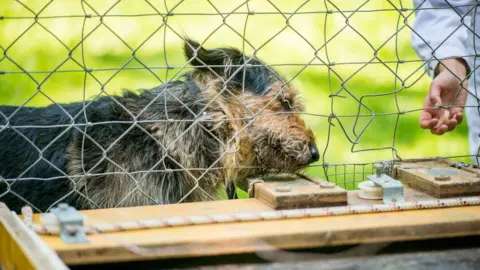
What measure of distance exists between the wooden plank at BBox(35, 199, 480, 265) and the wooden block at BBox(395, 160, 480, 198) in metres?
0.15

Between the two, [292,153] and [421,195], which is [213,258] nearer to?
[421,195]

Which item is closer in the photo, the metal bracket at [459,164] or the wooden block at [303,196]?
the wooden block at [303,196]

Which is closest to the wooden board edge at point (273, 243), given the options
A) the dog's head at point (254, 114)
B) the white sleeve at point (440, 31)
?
the dog's head at point (254, 114)

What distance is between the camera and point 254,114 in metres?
4.27

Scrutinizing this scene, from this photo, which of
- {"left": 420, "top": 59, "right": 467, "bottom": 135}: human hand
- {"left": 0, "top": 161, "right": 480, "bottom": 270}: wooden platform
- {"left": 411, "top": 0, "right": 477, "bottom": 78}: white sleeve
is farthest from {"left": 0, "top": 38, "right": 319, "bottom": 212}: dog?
{"left": 411, "top": 0, "right": 477, "bottom": 78}: white sleeve

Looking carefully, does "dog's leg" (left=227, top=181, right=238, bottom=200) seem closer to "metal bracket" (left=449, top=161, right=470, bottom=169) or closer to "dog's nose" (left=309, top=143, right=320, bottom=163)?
"dog's nose" (left=309, top=143, right=320, bottom=163)

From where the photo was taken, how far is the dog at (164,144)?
4.07 meters

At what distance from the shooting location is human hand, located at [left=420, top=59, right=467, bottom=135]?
433 centimetres

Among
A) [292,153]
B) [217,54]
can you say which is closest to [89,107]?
[217,54]

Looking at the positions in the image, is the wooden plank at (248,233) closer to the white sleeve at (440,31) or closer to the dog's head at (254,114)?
the dog's head at (254,114)

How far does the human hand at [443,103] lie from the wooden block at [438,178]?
0.47 m

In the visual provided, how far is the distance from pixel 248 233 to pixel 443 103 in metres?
2.18

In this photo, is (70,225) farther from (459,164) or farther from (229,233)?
(459,164)

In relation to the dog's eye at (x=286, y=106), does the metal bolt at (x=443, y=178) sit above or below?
below
